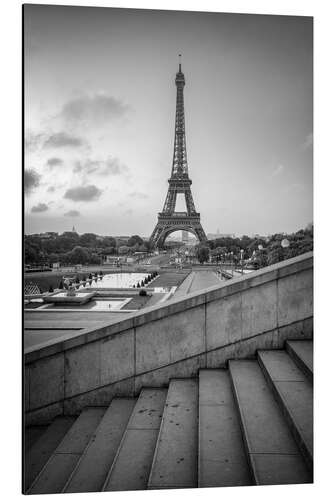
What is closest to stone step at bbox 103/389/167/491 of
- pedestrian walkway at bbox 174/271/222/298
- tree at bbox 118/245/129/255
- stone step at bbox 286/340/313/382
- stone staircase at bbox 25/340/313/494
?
stone staircase at bbox 25/340/313/494

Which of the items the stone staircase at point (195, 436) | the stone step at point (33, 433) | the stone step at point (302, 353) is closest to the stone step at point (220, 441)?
the stone staircase at point (195, 436)

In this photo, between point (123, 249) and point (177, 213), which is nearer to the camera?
point (123, 249)

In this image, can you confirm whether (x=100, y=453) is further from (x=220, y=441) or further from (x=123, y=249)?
(x=123, y=249)

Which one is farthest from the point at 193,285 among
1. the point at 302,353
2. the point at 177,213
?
the point at 177,213

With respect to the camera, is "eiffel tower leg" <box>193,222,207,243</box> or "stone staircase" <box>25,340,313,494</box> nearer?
"stone staircase" <box>25,340,313,494</box>

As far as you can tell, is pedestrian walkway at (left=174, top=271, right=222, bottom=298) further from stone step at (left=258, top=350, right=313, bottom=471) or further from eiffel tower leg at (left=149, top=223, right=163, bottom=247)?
eiffel tower leg at (left=149, top=223, right=163, bottom=247)

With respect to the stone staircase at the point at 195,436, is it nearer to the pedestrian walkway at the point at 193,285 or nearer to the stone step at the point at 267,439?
the stone step at the point at 267,439

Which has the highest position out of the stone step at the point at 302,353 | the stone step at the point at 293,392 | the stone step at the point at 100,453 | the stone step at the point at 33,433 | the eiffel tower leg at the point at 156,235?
the eiffel tower leg at the point at 156,235
